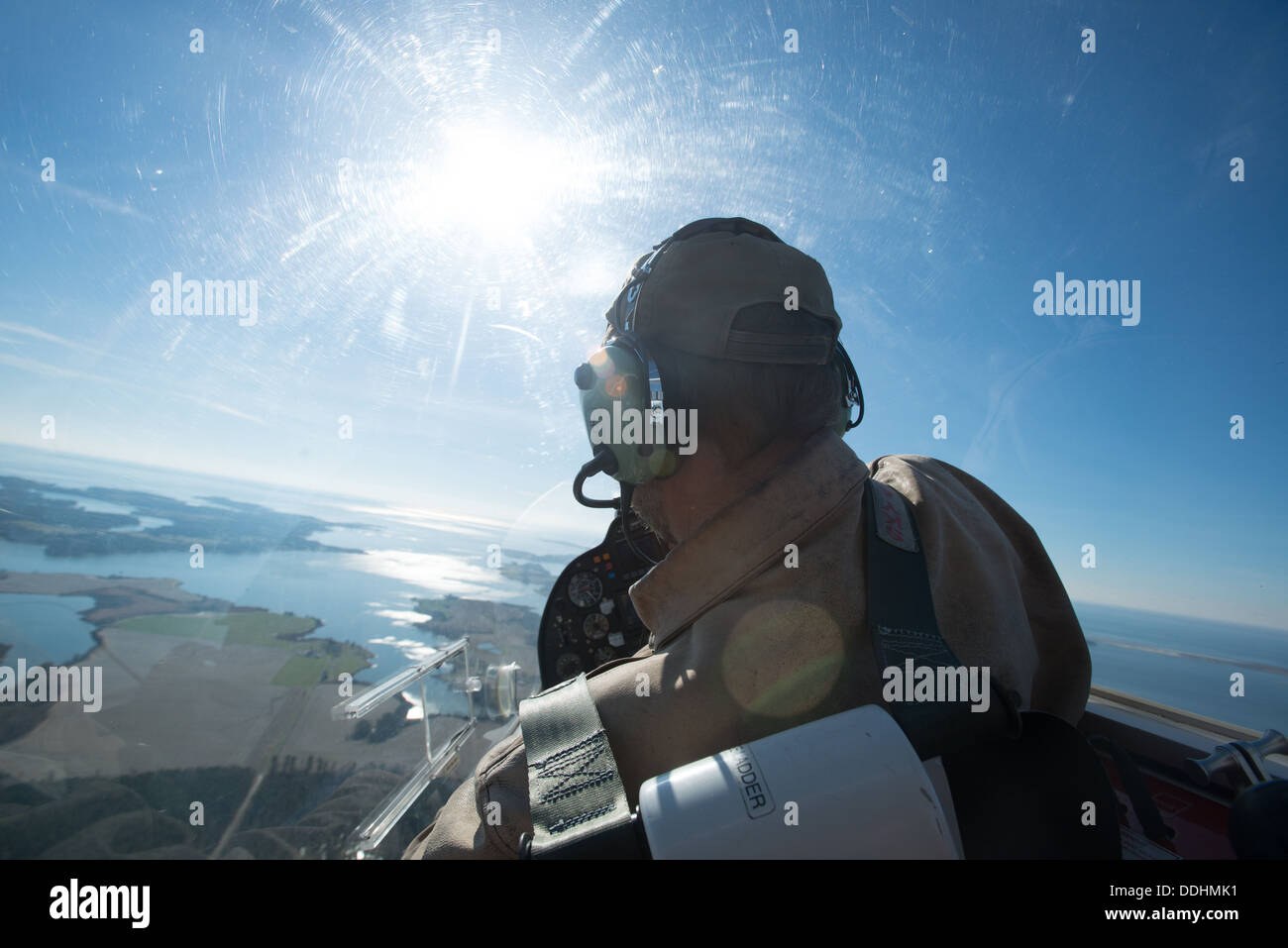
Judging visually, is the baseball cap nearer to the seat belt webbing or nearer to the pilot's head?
the pilot's head

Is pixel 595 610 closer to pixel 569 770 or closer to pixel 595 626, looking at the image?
pixel 595 626

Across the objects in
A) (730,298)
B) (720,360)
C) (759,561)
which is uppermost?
(730,298)

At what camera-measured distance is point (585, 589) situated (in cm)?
231

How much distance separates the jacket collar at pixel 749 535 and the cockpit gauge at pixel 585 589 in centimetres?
131

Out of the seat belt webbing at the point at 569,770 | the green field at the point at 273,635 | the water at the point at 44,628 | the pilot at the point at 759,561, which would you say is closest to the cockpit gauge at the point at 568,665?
the pilot at the point at 759,561

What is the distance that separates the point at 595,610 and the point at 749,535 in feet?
4.97

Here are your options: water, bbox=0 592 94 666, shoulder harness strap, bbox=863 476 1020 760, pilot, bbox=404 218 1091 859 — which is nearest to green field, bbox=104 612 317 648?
water, bbox=0 592 94 666

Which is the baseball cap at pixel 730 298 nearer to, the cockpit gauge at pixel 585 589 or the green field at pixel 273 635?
the cockpit gauge at pixel 585 589

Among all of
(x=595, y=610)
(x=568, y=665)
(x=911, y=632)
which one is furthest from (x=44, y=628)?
(x=911, y=632)

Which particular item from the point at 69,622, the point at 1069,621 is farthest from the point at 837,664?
the point at 69,622

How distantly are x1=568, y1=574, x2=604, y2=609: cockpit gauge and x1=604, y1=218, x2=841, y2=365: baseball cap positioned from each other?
1435mm

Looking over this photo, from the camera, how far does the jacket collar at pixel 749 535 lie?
0.89 meters
